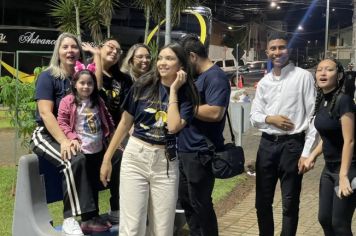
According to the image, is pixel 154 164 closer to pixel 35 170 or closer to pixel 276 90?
pixel 35 170

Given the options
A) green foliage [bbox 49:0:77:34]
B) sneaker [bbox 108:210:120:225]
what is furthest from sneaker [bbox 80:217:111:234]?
green foliage [bbox 49:0:77:34]

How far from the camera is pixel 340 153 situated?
3.94m

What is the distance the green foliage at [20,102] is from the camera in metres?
7.05

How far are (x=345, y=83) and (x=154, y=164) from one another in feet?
5.08

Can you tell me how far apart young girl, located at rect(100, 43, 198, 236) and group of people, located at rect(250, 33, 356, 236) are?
38.5 inches

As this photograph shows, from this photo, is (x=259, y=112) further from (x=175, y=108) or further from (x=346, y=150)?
(x=175, y=108)

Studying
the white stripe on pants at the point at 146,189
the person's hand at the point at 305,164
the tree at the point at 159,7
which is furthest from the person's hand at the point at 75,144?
the tree at the point at 159,7

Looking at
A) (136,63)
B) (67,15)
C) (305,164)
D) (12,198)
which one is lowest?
(12,198)

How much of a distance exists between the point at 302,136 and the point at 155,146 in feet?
4.55

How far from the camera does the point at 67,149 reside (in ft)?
13.2

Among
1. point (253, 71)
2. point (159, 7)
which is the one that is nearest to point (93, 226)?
point (159, 7)

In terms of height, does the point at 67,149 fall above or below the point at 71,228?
above

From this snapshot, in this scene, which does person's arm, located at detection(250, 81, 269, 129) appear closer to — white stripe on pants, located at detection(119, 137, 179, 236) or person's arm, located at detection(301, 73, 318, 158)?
person's arm, located at detection(301, 73, 318, 158)

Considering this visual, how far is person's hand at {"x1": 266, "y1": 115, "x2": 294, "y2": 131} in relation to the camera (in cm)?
432
